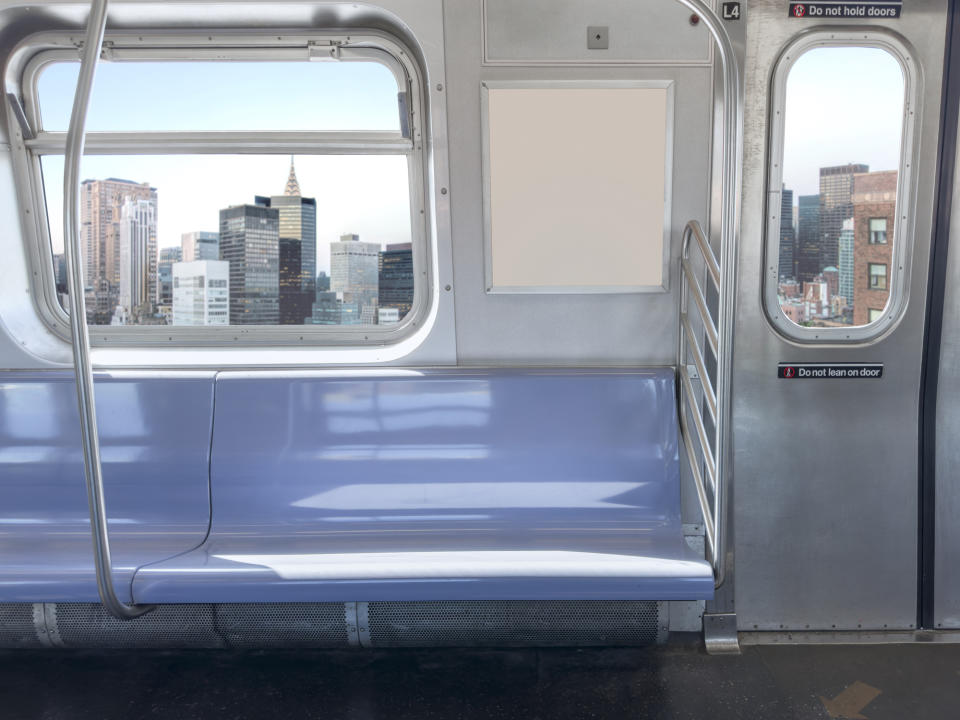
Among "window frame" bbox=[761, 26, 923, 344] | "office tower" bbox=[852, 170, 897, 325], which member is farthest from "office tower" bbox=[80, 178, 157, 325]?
"office tower" bbox=[852, 170, 897, 325]

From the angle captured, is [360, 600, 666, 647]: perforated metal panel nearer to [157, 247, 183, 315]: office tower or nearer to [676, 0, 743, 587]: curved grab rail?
[676, 0, 743, 587]: curved grab rail

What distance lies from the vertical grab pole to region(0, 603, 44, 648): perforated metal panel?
1026 mm

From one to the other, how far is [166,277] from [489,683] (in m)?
2.14

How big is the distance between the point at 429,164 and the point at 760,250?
4.40ft

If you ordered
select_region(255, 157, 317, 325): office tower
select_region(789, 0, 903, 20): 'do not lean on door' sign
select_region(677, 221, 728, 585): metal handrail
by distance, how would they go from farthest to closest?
1. select_region(255, 157, 317, 325): office tower
2. select_region(789, 0, 903, 20): 'do not lean on door' sign
3. select_region(677, 221, 728, 585): metal handrail

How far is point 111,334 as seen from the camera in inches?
129

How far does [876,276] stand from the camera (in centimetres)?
294

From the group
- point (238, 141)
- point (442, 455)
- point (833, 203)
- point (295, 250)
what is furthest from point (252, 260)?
point (833, 203)

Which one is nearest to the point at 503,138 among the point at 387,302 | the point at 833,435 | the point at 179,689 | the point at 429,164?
the point at 429,164

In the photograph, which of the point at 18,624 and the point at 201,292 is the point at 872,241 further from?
the point at 18,624

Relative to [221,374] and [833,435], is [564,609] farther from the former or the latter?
[221,374]

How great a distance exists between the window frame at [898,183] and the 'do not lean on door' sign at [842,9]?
51mm

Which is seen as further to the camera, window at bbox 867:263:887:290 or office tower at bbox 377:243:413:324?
office tower at bbox 377:243:413:324

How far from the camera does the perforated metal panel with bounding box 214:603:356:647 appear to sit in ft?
9.19
